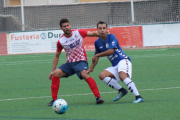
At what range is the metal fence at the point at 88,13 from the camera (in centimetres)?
2570

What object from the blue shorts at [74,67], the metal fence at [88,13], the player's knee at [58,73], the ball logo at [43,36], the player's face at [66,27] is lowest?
the player's knee at [58,73]

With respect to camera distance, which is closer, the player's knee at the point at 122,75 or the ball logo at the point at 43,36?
the player's knee at the point at 122,75

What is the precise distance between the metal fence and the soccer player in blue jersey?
17710mm

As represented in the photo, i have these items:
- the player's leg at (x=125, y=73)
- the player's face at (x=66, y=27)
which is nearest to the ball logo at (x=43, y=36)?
the player's face at (x=66, y=27)

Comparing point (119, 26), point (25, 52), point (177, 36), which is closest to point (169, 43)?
point (177, 36)

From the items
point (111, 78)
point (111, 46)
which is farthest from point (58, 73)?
point (111, 46)

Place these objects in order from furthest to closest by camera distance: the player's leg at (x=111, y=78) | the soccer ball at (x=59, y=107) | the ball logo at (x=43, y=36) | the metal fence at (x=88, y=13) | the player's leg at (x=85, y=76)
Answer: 1. the metal fence at (x=88, y=13)
2. the ball logo at (x=43, y=36)
3. the player's leg at (x=111, y=78)
4. the player's leg at (x=85, y=76)
5. the soccer ball at (x=59, y=107)

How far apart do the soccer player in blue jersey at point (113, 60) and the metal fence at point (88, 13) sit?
17.7 meters

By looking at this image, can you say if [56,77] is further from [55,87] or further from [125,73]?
[125,73]

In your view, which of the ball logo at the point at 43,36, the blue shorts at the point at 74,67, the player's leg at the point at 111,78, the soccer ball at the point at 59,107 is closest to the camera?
the soccer ball at the point at 59,107

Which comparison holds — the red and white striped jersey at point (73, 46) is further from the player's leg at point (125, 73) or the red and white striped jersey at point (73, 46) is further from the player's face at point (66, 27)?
the player's leg at point (125, 73)

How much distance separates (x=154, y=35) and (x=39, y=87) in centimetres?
1442

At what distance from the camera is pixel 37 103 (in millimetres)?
7605

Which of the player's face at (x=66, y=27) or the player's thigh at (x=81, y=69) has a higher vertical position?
the player's face at (x=66, y=27)
